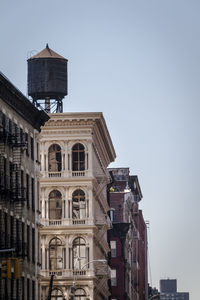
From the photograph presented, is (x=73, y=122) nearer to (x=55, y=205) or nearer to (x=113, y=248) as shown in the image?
(x=55, y=205)

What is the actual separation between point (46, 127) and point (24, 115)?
2819 centimetres

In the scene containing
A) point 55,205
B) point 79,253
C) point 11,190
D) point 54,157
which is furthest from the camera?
point 54,157

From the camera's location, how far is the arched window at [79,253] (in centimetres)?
11968

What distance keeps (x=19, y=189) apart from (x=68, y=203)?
32.8 metres

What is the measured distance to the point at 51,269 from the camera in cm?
11925

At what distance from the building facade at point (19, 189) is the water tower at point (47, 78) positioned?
32967mm

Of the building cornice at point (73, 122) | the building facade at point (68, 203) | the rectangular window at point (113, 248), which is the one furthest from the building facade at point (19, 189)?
the rectangular window at point (113, 248)

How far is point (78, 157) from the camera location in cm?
12088

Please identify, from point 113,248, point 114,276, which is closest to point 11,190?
point 114,276

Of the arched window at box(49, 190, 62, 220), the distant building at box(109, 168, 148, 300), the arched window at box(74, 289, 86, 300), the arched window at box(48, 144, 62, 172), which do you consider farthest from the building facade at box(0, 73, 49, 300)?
the distant building at box(109, 168, 148, 300)

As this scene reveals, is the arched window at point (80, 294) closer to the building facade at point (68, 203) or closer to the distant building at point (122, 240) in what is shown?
the building facade at point (68, 203)

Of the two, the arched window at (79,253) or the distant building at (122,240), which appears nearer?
the arched window at (79,253)

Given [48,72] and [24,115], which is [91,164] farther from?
[24,115]

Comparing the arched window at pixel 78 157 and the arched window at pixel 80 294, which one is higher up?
the arched window at pixel 78 157
